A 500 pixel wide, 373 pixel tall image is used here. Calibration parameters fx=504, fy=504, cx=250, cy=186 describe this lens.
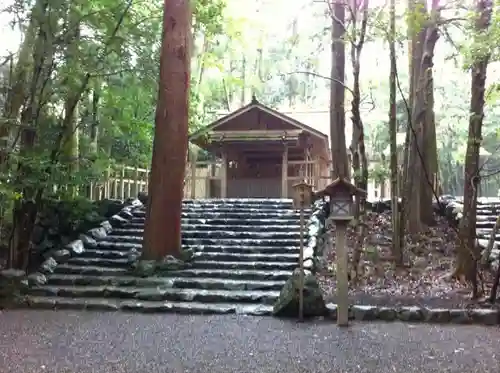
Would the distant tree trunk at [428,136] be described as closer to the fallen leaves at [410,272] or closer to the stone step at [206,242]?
the fallen leaves at [410,272]

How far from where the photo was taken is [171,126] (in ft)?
31.7

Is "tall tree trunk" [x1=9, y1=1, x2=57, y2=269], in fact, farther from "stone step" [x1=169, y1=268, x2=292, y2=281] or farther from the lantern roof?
the lantern roof

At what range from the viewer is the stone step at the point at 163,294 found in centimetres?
764

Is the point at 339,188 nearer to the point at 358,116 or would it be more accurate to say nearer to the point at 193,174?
the point at 358,116

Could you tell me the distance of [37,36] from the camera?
8734 millimetres

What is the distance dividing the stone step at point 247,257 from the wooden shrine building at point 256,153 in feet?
19.6

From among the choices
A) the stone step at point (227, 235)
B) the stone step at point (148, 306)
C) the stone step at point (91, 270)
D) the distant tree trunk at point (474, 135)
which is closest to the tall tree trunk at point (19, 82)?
the stone step at point (91, 270)

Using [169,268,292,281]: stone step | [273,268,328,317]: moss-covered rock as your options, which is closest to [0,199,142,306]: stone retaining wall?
[169,268,292,281]: stone step

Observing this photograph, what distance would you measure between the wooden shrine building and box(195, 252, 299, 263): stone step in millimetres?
5962

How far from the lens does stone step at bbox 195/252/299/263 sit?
9.35m

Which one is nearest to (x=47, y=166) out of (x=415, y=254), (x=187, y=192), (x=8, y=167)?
(x=8, y=167)

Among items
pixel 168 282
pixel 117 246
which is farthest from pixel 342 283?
pixel 117 246

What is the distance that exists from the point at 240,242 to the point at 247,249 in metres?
0.37

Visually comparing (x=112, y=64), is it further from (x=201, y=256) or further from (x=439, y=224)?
(x=439, y=224)
